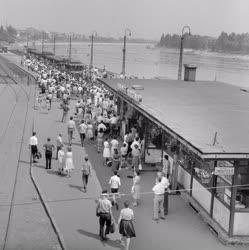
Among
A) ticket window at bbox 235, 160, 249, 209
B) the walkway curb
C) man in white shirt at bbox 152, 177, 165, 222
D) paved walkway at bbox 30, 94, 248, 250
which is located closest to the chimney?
paved walkway at bbox 30, 94, 248, 250

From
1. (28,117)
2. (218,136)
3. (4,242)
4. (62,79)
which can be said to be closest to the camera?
(4,242)

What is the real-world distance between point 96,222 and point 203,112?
6.95 m

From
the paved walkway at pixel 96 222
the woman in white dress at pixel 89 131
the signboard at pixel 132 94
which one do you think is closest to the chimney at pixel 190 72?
the signboard at pixel 132 94

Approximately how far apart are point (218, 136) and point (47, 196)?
5.14 metres

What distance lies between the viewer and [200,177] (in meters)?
14.1

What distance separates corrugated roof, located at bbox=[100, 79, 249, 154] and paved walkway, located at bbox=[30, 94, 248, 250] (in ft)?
7.31

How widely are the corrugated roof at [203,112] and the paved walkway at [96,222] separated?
223 cm

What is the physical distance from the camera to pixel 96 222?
12.8m

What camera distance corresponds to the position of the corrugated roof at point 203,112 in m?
12.7

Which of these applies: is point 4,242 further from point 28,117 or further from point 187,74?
point 187,74

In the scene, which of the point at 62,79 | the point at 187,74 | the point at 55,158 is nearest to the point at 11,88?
the point at 62,79

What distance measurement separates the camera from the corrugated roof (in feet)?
41.5

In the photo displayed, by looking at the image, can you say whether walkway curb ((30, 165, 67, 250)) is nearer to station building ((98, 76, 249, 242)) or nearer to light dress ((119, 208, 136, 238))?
light dress ((119, 208, 136, 238))

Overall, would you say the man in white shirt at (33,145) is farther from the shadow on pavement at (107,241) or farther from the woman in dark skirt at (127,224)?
the woman in dark skirt at (127,224)
